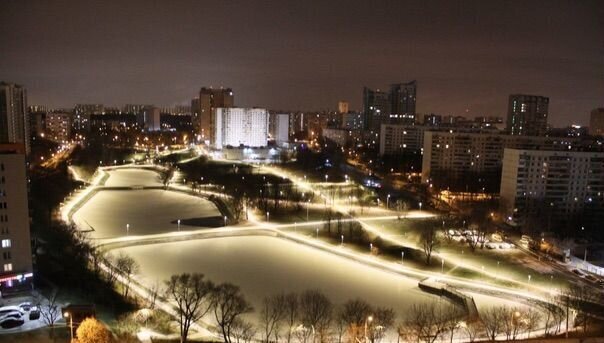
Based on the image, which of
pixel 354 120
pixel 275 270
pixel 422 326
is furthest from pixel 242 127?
pixel 422 326

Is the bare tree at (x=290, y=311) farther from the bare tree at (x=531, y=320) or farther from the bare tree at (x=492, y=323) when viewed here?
the bare tree at (x=531, y=320)

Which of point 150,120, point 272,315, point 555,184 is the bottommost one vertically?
point 272,315

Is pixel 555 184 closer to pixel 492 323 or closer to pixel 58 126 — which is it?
pixel 492 323

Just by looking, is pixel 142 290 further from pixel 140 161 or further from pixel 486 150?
pixel 140 161

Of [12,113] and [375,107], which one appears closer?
[12,113]

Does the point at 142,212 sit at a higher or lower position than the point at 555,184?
lower

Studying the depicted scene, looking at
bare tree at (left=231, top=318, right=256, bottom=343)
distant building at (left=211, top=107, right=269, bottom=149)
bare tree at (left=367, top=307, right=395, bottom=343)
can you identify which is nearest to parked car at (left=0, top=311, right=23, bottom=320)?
bare tree at (left=231, top=318, right=256, bottom=343)
